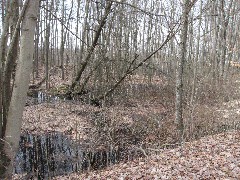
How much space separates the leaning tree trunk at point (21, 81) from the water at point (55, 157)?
5.13 m

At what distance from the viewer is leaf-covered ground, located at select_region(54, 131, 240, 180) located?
6.46 meters

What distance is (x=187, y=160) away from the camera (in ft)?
24.8

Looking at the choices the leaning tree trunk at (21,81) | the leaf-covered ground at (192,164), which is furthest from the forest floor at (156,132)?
the leaning tree trunk at (21,81)

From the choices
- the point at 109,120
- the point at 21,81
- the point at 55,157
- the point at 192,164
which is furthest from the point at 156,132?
the point at 21,81

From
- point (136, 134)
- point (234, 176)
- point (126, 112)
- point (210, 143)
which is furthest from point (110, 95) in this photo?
point (234, 176)

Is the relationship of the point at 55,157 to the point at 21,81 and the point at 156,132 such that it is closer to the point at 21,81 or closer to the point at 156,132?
the point at 156,132

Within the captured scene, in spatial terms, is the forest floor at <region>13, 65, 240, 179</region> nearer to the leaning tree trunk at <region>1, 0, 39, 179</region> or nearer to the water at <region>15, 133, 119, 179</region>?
the water at <region>15, 133, 119, 179</region>

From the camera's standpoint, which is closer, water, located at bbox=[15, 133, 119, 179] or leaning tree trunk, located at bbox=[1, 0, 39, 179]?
leaning tree trunk, located at bbox=[1, 0, 39, 179]

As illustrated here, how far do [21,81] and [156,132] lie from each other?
31.5 feet

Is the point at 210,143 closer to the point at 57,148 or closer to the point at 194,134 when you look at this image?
the point at 194,134

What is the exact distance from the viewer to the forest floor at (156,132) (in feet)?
22.5

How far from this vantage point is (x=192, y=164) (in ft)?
23.5

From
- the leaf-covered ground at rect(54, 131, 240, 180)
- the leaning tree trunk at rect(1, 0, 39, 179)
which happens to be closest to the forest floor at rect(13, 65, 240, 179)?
the leaf-covered ground at rect(54, 131, 240, 180)

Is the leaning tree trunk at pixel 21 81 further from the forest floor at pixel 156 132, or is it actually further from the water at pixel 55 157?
the water at pixel 55 157
